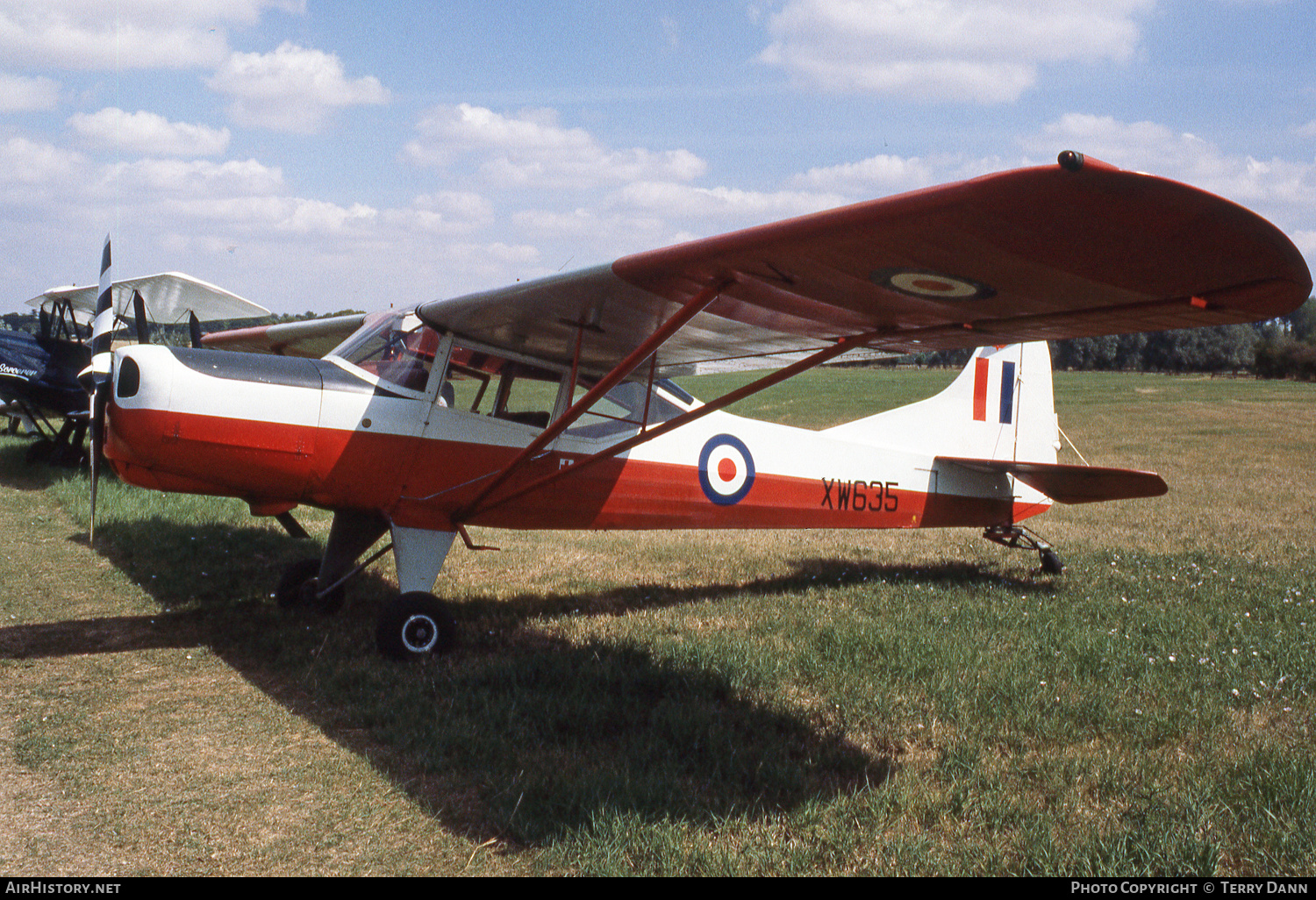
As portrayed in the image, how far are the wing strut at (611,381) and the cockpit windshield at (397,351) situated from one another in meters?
0.86

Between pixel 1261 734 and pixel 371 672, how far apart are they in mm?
4552

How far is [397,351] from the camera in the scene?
5.65 meters

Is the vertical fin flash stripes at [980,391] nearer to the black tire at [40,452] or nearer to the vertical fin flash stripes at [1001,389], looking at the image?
the vertical fin flash stripes at [1001,389]

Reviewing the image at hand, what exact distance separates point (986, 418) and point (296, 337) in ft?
22.7

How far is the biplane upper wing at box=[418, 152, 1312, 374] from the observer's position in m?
2.54

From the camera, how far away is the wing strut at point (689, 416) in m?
4.66

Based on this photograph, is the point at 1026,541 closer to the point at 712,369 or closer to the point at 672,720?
the point at 712,369

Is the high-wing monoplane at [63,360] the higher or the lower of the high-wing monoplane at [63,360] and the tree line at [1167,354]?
the lower

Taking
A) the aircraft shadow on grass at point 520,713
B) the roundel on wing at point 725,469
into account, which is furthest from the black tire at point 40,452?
the roundel on wing at point 725,469

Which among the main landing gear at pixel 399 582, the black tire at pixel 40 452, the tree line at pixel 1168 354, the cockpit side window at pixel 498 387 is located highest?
the tree line at pixel 1168 354

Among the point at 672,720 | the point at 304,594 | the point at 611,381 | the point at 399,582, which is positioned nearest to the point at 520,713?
the point at 672,720

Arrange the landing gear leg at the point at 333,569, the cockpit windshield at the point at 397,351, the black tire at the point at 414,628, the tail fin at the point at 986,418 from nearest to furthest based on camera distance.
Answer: the black tire at the point at 414,628 < the cockpit windshield at the point at 397,351 < the landing gear leg at the point at 333,569 < the tail fin at the point at 986,418

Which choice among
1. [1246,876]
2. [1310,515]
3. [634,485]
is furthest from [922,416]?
[1310,515]

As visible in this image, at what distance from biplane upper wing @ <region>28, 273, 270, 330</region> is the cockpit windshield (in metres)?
10.7
